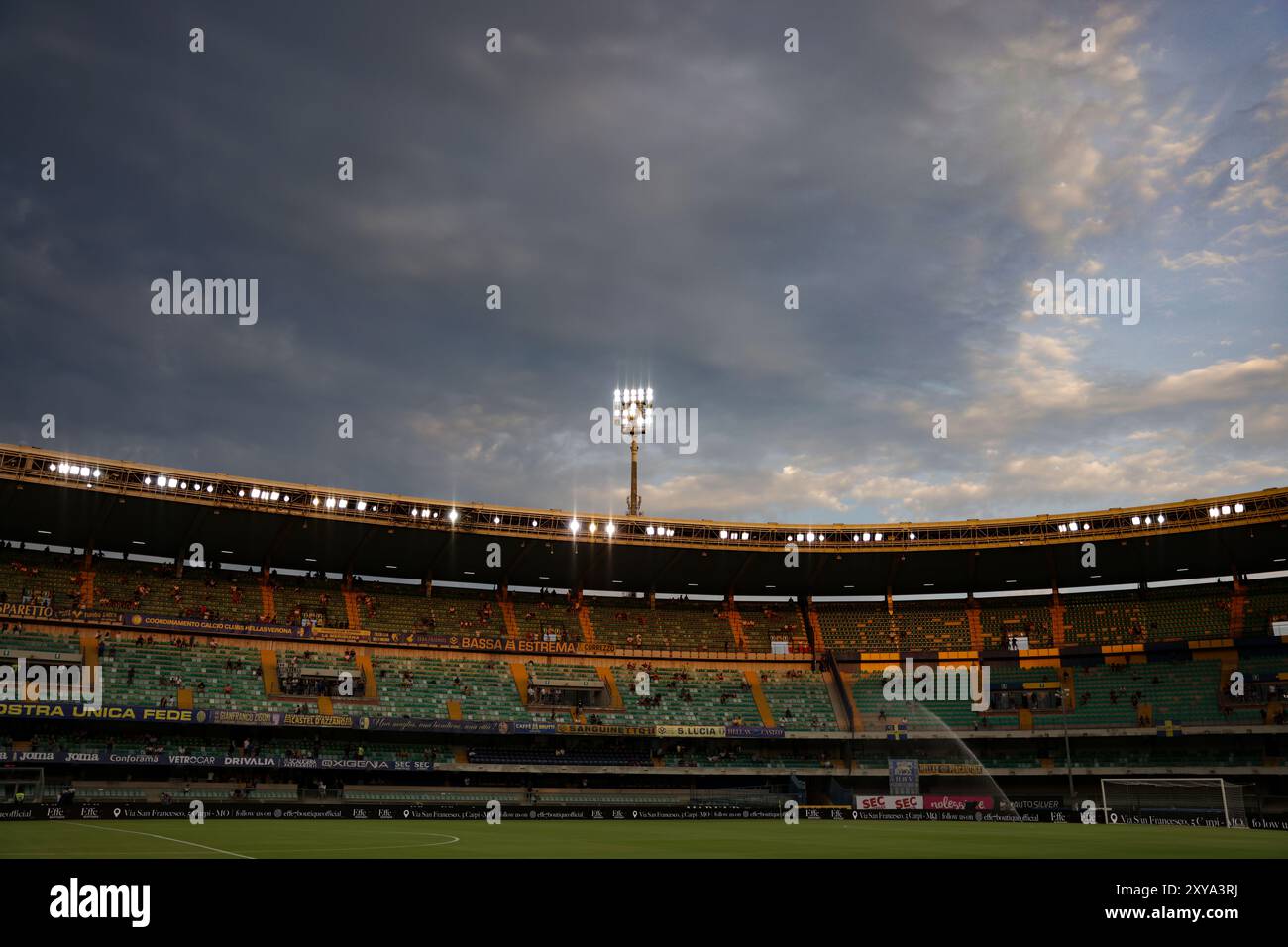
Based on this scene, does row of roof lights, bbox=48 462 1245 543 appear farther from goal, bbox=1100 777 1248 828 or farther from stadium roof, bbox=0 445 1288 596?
goal, bbox=1100 777 1248 828

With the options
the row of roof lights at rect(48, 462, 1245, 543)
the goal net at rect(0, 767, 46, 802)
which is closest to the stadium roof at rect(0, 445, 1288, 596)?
the row of roof lights at rect(48, 462, 1245, 543)

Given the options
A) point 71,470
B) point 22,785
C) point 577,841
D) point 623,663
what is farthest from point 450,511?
point 577,841

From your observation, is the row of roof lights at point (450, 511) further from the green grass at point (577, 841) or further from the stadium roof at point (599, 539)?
the green grass at point (577, 841)

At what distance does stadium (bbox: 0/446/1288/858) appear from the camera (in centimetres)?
5722

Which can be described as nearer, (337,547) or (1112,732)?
(1112,732)

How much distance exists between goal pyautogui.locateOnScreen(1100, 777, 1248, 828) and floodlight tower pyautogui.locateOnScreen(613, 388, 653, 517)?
39547 mm

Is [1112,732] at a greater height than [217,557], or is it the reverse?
[217,557]

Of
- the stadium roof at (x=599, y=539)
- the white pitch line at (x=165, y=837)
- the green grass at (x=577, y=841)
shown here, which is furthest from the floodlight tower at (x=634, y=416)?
the white pitch line at (x=165, y=837)

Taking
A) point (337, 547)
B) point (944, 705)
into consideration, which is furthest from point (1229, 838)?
point (337, 547)

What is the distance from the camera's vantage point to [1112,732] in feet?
220

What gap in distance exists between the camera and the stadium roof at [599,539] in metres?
63.2

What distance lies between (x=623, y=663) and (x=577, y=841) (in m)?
39.6
